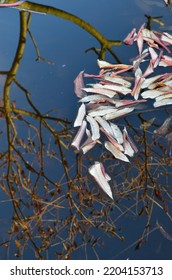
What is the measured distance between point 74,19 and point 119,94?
523 mm

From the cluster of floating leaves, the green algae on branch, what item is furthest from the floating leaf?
the green algae on branch

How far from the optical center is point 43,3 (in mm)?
2004

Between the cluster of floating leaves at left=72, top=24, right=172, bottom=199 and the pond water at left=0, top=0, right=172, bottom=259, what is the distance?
0.9 inches

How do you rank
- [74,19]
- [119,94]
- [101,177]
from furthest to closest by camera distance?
[74,19]
[119,94]
[101,177]

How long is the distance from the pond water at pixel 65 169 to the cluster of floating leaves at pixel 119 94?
2cm

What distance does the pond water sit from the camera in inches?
44.8

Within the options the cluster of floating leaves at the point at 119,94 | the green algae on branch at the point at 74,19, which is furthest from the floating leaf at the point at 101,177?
the green algae on branch at the point at 74,19

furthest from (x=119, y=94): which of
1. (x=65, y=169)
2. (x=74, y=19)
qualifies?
(x=74, y=19)

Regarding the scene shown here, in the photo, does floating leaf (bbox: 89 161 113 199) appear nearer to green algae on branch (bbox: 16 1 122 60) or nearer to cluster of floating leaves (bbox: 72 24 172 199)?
cluster of floating leaves (bbox: 72 24 172 199)

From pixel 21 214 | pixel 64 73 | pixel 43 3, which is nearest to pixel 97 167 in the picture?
pixel 21 214

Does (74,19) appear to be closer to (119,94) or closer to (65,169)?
(119,94)

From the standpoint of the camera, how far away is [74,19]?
1898 mm
